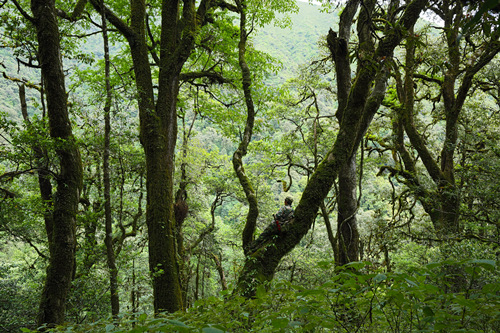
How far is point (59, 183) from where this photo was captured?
3.99 metres

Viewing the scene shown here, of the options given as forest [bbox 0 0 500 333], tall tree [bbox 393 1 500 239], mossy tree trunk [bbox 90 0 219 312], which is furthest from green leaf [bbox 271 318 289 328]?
tall tree [bbox 393 1 500 239]

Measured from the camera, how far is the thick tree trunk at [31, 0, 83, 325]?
3.73 metres

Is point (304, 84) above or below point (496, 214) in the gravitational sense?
above

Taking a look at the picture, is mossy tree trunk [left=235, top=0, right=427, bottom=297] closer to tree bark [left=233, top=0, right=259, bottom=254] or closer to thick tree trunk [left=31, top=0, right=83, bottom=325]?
tree bark [left=233, top=0, right=259, bottom=254]

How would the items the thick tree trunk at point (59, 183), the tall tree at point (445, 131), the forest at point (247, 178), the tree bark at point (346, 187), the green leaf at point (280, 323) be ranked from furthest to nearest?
the tall tree at point (445, 131) < the tree bark at point (346, 187) < the thick tree trunk at point (59, 183) < the forest at point (247, 178) < the green leaf at point (280, 323)

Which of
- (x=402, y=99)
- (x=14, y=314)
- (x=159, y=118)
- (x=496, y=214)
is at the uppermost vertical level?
(x=402, y=99)

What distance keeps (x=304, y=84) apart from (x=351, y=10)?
4953 mm

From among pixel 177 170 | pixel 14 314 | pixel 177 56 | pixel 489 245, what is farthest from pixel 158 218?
pixel 177 170

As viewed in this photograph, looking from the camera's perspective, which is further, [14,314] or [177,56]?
[14,314]

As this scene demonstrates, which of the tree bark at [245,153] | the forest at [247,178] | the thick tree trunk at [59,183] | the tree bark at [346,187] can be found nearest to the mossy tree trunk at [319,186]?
the forest at [247,178]

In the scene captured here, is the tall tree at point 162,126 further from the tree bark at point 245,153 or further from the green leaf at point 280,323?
the green leaf at point 280,323

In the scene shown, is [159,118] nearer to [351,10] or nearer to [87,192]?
[351,10]

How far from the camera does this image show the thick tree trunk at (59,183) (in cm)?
373

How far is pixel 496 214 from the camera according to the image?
5.31 meters
